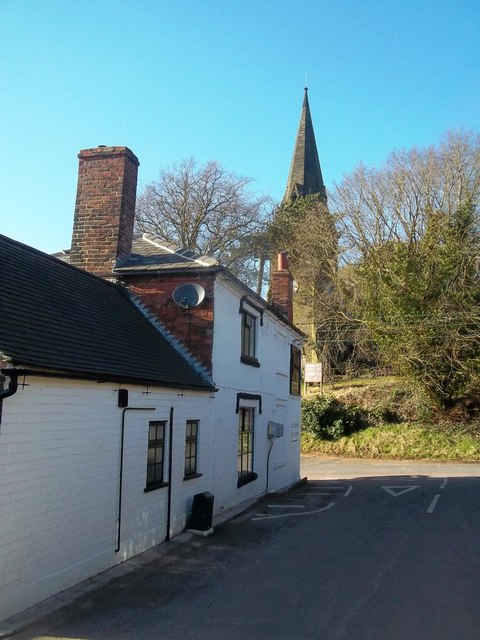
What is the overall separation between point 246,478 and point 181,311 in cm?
497

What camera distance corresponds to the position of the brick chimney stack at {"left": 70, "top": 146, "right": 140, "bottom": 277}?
13.1 meters

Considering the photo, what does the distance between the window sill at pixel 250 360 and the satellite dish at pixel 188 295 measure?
8.41 ft

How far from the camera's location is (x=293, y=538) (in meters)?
Answer: 10.3

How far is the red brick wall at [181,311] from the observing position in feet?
39.4

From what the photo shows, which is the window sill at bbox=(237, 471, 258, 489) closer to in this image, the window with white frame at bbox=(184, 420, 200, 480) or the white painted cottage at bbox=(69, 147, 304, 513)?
the white painted cottage at bbox=(69, 147, 304, 513)

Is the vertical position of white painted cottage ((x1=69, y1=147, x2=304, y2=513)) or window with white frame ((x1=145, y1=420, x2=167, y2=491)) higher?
white painted cottage ((x1=69, y1=147, x2=304, y2=513))

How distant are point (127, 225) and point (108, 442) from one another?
697 centimetres

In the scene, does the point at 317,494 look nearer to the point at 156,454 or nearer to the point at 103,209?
the point at 156,454

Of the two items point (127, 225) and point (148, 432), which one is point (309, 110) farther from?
point (148, 432)

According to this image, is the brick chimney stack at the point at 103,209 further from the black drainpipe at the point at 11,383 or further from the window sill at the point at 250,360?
the black drainpipe at the point at 11,383

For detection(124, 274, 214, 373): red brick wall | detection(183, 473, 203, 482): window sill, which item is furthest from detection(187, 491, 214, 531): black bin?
detection(124, 274, 214, 373): red brick wall

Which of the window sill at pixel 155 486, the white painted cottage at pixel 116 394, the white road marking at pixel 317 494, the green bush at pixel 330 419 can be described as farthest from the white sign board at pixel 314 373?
the window sill at pixel 155 486

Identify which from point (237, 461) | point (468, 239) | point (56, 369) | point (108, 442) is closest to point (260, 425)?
point (237, 461)

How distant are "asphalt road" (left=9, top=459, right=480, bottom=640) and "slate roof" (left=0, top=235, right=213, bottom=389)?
2.75 meters
